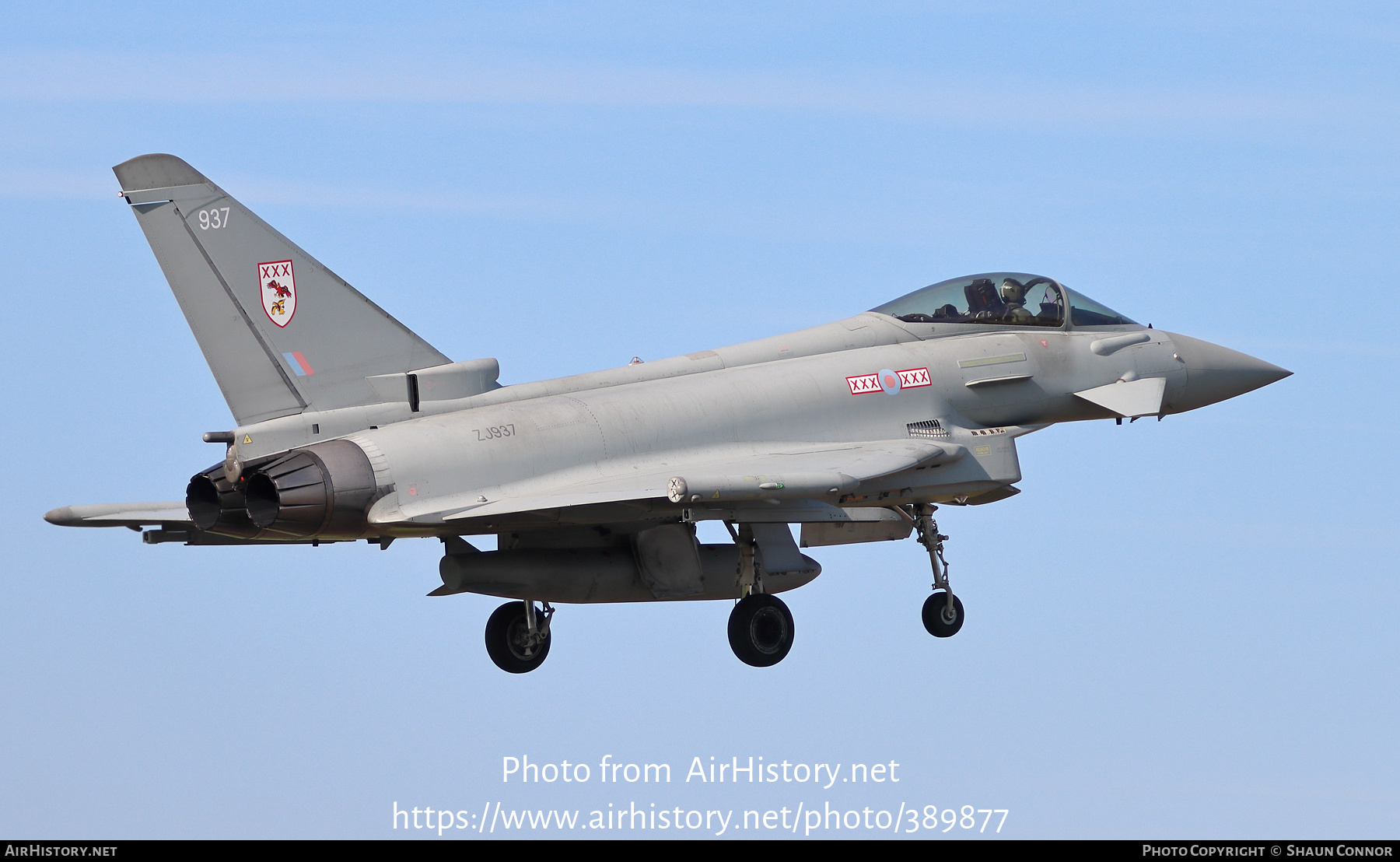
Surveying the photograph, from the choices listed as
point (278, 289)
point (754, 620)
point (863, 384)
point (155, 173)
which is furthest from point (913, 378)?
point (155, 173)

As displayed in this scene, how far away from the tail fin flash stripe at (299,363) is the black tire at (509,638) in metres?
3.73

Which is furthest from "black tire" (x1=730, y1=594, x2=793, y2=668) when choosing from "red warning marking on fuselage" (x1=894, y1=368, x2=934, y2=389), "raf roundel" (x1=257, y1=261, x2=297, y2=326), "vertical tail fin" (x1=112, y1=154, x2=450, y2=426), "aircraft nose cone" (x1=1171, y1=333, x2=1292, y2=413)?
"aircraft nose cone" (x1=1171, y1=333, x2=1292, y2=413)

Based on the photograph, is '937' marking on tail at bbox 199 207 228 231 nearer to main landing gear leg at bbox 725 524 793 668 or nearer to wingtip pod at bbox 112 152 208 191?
wingtip pod at bbox 112 152 208 191

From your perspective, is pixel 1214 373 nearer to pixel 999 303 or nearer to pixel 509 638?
pixel 999 303

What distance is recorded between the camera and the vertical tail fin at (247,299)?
675 inches

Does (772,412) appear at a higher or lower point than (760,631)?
higher

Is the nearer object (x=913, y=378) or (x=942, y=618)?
(x=913, y=378)

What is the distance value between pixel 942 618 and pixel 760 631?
248cm

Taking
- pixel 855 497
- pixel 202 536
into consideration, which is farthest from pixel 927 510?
pixel 202 536

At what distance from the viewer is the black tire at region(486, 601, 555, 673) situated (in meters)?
19.6

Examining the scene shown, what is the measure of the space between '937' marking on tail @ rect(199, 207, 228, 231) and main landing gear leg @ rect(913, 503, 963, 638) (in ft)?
25.6

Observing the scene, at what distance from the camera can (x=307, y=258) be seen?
17.5m

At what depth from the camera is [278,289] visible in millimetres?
17344

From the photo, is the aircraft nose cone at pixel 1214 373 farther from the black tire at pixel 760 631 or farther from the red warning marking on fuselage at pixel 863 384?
the black tire at pixel 760 631
